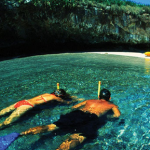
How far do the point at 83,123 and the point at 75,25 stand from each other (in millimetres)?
18597

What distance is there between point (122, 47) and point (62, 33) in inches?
382

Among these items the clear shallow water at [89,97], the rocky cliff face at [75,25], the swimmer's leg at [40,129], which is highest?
the rocky cliff face at [75,25]

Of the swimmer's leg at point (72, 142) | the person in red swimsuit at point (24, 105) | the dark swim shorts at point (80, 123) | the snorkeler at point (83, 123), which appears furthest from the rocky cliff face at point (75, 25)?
the swimmer's leg at point (72, 142)

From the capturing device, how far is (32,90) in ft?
22.3

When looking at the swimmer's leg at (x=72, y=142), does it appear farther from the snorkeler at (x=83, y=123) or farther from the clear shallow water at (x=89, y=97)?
the clear shallow water at (x=89, y=97)

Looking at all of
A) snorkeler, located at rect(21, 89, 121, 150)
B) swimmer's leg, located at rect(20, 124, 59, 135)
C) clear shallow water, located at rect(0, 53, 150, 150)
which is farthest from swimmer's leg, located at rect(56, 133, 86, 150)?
swimmer's leg, located at rect(20, 124, 59, 135)

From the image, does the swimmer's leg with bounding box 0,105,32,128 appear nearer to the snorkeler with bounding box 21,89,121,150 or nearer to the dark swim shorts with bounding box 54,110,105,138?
the snorkeler with bounding box 21,89,121,150

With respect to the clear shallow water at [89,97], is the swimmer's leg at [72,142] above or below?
above

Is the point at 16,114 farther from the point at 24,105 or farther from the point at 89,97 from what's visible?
the point at 89,97

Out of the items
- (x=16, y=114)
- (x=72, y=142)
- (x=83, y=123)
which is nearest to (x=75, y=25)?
(x=16, y=114)

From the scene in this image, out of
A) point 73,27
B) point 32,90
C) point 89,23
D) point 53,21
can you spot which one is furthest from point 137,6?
point 32,90

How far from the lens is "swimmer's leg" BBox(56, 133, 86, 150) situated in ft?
9.83

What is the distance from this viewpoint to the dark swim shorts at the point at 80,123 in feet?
11.8

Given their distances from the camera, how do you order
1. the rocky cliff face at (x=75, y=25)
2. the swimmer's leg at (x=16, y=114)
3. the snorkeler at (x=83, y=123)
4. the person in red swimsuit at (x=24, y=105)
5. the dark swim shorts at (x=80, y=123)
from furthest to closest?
the rocky cliff face at (x=75, y=25)
the person in red swimsuit at (x=24, y=105)
the swimmer's leg at (x=16, y=114)
the dark swim shorts at (x=80, y=123)
the snorkeler at (x=83, y=123)
